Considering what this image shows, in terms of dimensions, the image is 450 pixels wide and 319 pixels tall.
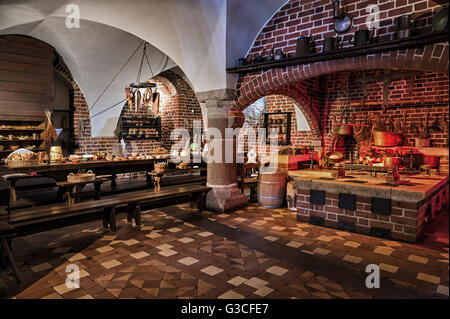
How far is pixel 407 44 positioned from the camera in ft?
11.1

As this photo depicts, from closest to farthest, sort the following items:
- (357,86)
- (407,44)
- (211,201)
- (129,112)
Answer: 1. (407,44)
2. (211,201)
3. (357,86)
4. (129,112)

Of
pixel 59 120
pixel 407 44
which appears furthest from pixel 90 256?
pixel 59 120

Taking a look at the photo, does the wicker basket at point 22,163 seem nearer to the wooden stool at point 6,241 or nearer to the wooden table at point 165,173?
the wooden table at point 165,173

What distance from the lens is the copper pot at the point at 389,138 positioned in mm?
5871

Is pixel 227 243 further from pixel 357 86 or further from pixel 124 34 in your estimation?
pixel 357 86

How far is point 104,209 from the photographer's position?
4422 mm

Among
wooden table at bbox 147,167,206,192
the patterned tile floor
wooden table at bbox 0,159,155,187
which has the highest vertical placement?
wooden table at bbox 0,159,155,187

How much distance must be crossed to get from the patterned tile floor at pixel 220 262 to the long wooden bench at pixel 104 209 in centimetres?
28

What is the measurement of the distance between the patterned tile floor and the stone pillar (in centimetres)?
80

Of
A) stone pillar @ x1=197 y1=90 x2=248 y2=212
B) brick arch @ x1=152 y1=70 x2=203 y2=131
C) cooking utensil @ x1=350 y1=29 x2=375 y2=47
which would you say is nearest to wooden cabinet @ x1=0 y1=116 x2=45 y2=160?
brick arch @ x1=152 y1=70 x2=203 y2=131

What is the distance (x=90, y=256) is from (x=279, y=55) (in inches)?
152

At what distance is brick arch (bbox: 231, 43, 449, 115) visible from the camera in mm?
3350

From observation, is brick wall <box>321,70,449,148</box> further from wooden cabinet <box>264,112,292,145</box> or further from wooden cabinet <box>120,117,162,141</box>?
wooden cabinet <box>120,117,162,141</box>

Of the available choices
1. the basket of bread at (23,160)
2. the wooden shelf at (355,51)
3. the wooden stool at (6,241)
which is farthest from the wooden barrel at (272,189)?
the basket of bread at (23,160)
